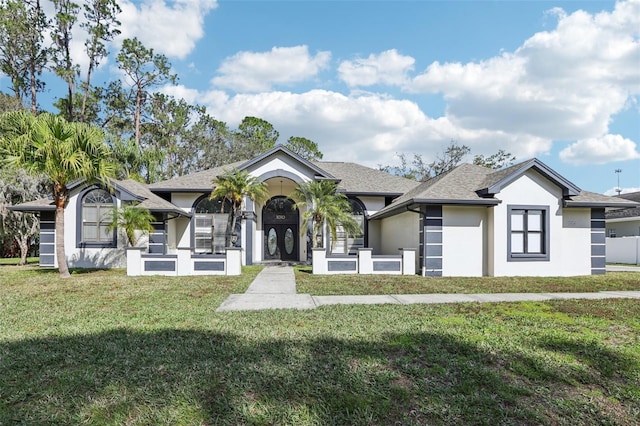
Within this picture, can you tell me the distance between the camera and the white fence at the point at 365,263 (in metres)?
14.8

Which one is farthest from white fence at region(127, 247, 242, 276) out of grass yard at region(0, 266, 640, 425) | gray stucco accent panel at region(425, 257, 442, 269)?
gray stucco accent panel at region(425, 257, 442, 269)

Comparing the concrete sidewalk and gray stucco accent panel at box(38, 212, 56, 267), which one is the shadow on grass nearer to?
the concrete sidewalk

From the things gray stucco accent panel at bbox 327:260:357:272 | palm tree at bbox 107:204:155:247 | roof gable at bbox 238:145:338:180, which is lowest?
gray stucco accent panel at bbox 327:260:357:272

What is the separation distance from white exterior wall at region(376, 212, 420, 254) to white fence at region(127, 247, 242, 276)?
7.26m

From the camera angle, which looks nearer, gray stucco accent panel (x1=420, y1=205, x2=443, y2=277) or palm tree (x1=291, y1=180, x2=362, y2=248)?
gray stucco accent panel (x1=420, y1=205, x2=443, y2=277)

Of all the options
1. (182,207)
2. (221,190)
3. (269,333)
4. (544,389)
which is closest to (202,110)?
(182,207)

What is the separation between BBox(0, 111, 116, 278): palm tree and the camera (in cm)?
1223

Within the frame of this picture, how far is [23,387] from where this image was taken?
3945 mm

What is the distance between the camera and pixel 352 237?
20203mm

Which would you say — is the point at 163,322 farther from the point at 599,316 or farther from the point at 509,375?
the point at 599,316

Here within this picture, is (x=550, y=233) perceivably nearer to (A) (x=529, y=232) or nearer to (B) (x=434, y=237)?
(A) (x=529, y=232)

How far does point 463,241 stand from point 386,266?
3149mm

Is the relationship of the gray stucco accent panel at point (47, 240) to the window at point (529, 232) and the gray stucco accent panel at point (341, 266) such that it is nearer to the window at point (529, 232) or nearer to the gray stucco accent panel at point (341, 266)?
the gray stucco accent panel at point (341, 266)

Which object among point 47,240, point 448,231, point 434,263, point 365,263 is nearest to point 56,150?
point 47,240
